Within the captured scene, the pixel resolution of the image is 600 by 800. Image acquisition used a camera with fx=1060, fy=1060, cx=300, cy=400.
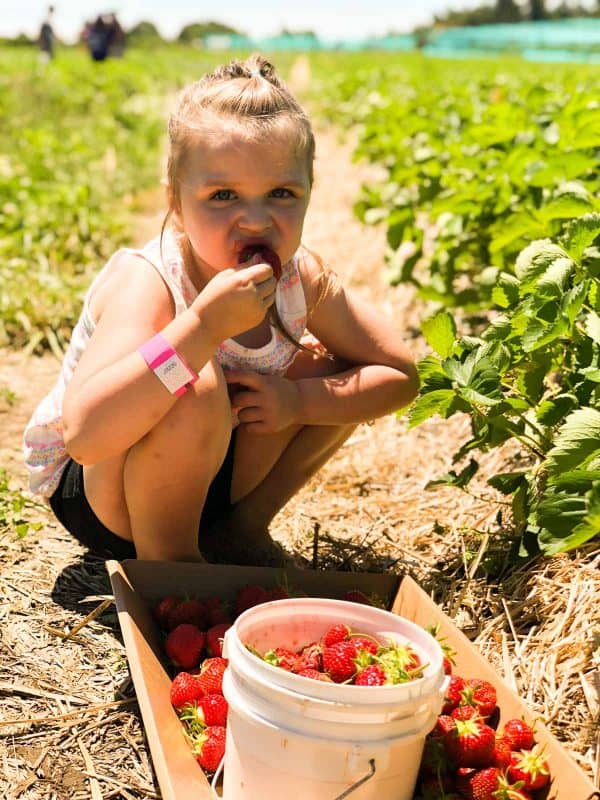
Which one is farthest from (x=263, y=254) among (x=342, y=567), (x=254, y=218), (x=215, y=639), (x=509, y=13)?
(x=509, y=13)

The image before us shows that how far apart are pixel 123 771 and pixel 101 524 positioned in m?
0.71

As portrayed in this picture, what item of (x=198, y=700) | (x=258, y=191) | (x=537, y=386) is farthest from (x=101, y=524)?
(x=537, y=386)

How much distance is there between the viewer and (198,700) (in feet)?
6.39

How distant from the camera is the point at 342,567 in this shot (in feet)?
8.82

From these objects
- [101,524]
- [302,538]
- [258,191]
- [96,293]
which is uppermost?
[258,191]

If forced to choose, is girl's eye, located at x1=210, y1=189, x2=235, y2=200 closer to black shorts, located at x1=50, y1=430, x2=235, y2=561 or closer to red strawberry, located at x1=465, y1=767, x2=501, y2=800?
black shorts, located at x1=50, y1=430, x2=235, y2=561

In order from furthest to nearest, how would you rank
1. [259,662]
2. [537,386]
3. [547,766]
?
[537,386], [547,766], [259,662]

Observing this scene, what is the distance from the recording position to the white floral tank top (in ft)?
7.72

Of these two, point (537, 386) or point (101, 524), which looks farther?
point (101, 524)

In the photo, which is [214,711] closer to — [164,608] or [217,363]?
[164,608]

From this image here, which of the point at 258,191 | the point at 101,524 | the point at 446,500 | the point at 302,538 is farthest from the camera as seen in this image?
the point at 446,500

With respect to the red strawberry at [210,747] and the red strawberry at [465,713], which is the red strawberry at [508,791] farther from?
the red strawberry at [210,747]

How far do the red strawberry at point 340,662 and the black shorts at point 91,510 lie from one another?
0.88m

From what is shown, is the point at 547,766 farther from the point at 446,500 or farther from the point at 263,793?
the point at 446,500
